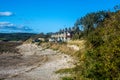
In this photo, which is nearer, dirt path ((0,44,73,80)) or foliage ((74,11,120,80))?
foliage ((74,11,120,80))

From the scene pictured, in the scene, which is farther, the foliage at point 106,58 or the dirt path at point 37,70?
the dirt path at point 37,70

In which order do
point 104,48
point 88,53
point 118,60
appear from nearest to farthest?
point 118,60
point 104,48
point 88,53

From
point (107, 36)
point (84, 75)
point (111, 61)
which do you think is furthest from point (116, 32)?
point (84, 75)

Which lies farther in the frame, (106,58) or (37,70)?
(37,70)

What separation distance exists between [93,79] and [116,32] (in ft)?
8.77

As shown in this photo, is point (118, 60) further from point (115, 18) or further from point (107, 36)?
point (115, 18)

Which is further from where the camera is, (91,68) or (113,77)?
(91,68)

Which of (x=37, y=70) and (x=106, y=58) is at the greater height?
(x=106, y=58)

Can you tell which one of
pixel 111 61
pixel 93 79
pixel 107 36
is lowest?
pixel 93 79

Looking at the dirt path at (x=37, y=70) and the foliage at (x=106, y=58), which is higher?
the foliage at (x=106, y=58)

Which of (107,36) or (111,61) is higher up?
(107,36)

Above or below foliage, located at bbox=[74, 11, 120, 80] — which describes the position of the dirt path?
below

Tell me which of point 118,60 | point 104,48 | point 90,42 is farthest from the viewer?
point 90,42

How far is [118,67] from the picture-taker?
47.2ft
